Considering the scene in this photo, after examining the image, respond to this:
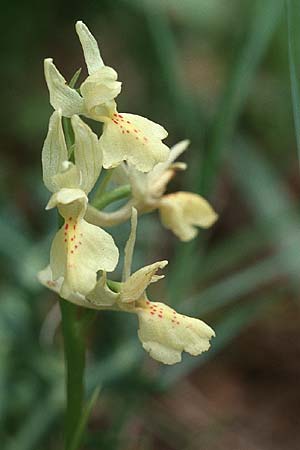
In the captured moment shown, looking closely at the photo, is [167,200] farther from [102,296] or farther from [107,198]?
[102,296]

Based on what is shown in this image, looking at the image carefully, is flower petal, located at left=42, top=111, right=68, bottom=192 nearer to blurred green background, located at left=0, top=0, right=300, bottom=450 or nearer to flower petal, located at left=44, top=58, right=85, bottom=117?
flower petal, located at left=44, top=58, right=85, bottom=117

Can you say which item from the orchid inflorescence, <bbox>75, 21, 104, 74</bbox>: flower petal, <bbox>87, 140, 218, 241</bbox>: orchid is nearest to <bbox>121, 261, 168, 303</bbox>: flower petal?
the orchid inflorescence

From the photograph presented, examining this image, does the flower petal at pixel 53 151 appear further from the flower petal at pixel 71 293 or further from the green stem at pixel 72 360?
the flower petal at pixel 71 293

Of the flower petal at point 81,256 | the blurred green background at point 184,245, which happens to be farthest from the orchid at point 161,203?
the blurred green background at point 184,245

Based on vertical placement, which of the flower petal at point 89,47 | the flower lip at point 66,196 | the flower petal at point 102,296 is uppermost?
the flower petal at point 89,47

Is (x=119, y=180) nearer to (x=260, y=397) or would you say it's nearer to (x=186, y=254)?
(x=186, y=254)
